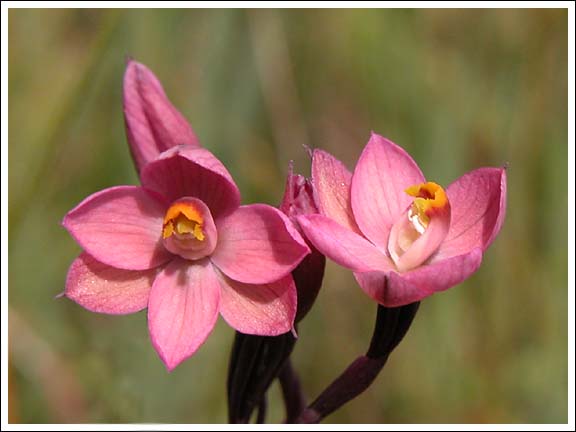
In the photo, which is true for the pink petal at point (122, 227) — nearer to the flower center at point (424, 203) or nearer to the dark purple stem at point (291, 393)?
the dark purple stem at point (291, 393)

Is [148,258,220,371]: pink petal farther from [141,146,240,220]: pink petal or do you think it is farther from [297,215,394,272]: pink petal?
[297,215,394,272]: pink petal

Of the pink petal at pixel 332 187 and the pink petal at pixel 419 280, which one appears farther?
the pink petal at pixel 332 187

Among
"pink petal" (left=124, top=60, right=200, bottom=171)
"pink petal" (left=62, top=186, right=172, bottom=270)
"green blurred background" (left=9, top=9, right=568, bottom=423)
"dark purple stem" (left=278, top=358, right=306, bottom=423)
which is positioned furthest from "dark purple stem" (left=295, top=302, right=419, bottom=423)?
"green blurred background" (left=9, top=9, right=568, bottom=423)

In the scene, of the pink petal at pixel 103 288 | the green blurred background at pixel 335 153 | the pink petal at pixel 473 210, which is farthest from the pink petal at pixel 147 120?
the green blurred background at pixel 335 153

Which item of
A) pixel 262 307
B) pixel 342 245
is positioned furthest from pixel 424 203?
pixel 262 307

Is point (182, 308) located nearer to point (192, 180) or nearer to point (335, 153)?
point (192, 180)

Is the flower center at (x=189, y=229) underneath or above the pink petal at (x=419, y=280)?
above

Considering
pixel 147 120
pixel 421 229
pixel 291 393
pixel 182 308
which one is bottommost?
pixel 291 393
